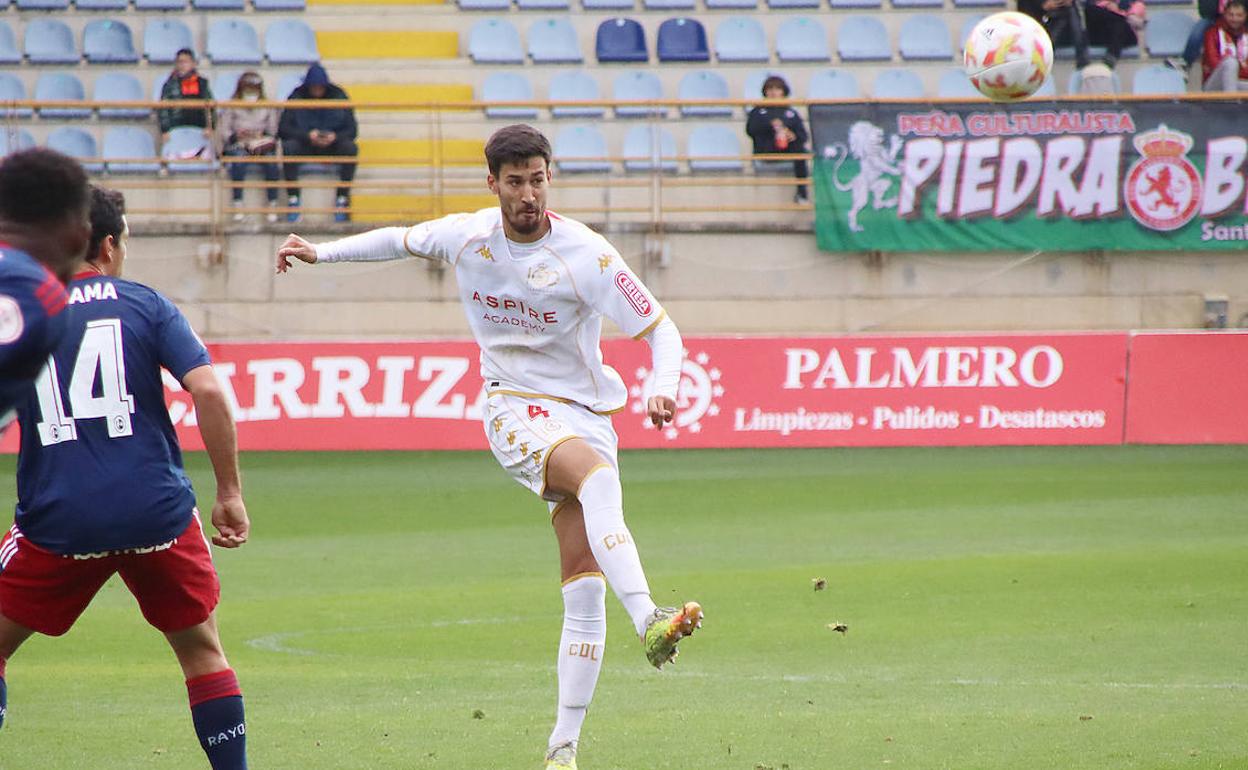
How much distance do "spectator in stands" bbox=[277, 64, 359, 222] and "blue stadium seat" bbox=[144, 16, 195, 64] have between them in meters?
3.05

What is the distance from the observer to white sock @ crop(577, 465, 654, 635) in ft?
18.7

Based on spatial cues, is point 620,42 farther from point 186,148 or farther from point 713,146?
point 186,148

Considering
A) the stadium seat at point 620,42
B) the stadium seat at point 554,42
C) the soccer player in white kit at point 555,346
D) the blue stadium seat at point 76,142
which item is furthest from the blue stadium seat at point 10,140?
the soccer player in white kit at point 555,346

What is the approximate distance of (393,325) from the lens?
20.1m

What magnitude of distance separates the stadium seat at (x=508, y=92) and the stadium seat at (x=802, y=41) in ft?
12.2

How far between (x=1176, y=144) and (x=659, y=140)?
6.55 meters

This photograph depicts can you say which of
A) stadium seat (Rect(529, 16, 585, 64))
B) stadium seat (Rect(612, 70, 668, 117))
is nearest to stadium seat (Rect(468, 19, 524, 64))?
stadium seat (Rect(529, 16, 585, 64))

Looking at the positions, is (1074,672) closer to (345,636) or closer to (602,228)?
(345,636)

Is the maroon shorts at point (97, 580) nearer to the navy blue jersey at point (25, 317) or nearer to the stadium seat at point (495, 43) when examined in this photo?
the navy blue jersey at point (25, 317)

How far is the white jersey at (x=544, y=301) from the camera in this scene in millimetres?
6211

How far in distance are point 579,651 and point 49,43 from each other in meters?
18.9

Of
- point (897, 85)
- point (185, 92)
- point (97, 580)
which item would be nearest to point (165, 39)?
point (185, 92)

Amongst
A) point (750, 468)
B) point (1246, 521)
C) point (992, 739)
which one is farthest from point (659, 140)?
point (992, 739)

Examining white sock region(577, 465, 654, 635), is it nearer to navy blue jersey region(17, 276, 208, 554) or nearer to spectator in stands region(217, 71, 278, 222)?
navy blue jersey region(17, 276, 208, 554)
